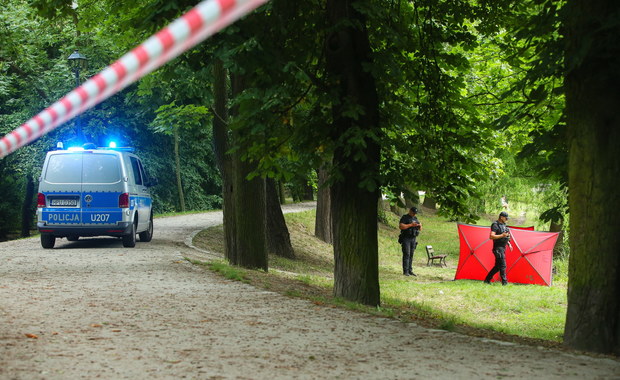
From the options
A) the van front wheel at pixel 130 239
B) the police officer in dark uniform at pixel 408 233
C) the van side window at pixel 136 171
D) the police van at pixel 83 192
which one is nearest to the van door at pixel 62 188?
the police van at pixel 83 192

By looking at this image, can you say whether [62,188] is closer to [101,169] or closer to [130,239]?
[101,169]

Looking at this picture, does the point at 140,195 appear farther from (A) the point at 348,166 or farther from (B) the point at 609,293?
(B) the point at 609,293

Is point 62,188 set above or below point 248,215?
above

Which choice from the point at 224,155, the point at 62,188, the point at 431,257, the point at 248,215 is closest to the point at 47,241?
the point at 62,188

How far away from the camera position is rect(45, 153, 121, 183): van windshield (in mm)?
16172

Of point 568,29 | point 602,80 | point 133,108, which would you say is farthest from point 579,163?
point 133,108

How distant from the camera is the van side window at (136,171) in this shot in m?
17.5

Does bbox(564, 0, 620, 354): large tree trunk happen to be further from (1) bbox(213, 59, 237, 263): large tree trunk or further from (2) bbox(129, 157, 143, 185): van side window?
(2) bbox(129, 157, 143, 185): van side window

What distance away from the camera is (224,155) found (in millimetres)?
16469

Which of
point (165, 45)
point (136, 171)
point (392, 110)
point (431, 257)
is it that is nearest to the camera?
point (165, 45)

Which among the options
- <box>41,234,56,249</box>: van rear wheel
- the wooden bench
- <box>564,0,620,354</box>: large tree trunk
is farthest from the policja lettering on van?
the wooden bench

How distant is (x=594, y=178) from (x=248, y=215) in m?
7.90

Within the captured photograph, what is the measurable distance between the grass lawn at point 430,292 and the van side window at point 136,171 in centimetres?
373

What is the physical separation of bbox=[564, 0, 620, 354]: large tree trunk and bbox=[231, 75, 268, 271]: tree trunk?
734cm
